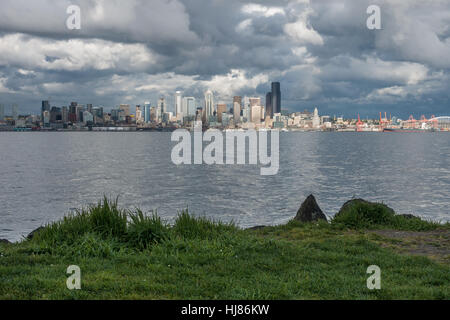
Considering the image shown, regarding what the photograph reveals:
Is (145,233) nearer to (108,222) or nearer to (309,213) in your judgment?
(108,222)

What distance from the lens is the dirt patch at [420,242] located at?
11.1 meters

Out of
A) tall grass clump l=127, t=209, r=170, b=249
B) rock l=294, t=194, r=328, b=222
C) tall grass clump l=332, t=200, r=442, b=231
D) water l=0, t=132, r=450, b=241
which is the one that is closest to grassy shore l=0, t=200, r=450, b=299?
tall grass clump l=127, t=209, r=170, b=249

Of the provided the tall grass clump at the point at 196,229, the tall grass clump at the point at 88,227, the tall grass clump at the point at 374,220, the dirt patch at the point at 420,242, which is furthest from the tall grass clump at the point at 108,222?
the tall grass clump at the point at 374,220

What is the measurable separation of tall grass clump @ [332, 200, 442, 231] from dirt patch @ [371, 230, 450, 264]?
595mm

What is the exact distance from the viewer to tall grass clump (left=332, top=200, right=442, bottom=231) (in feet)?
47.2

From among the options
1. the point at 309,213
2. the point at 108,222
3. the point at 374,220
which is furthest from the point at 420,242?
the point at 108,222

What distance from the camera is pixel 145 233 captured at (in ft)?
35.7

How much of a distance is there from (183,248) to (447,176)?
5425 centimetres

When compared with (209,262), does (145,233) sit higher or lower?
Result: higher

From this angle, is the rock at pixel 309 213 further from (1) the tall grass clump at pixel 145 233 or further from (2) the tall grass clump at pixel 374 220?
(1) the tall grass clump at pixel 145 233

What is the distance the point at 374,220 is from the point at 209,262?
7.69 m

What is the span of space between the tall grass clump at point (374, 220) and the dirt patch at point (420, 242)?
23.4 inches

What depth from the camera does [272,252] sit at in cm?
1028
